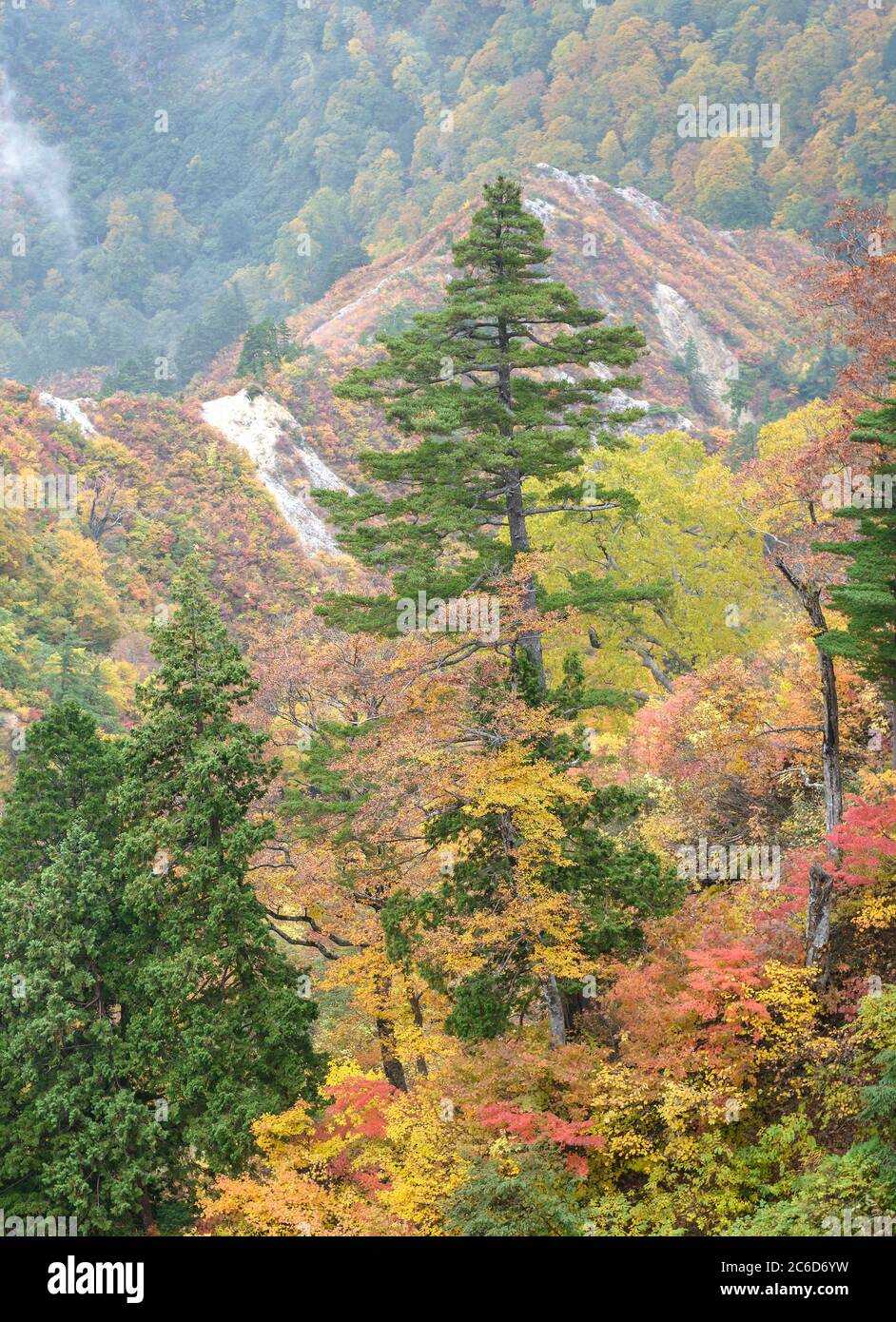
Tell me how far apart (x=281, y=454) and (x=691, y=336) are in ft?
135

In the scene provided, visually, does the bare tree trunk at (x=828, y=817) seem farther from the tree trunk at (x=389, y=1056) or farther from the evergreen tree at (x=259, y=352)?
the evergreen tree at (x=259, y=352)

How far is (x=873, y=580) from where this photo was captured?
15227 mm

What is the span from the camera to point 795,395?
82.2 meters

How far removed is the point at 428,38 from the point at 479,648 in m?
194

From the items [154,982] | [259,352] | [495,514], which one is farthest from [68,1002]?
[259,352]

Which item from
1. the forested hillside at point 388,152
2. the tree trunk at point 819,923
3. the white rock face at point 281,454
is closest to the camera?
the tree trunk at point 819,923

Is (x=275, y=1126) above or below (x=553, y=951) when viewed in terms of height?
below

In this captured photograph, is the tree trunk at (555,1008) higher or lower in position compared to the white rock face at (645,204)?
lower

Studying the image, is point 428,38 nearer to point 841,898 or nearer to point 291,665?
point 291,665

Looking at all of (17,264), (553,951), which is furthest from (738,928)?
(17,264)

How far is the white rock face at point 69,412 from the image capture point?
58.5 meters

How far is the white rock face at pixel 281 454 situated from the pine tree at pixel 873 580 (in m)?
46.0

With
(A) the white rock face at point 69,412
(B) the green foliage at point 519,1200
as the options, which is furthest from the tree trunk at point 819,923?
(A) the white rock face at point 69,412

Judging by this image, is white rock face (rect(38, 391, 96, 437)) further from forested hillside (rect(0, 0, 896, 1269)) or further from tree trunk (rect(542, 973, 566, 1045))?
tree trunk (rect(542, 973, 566, 1045))
